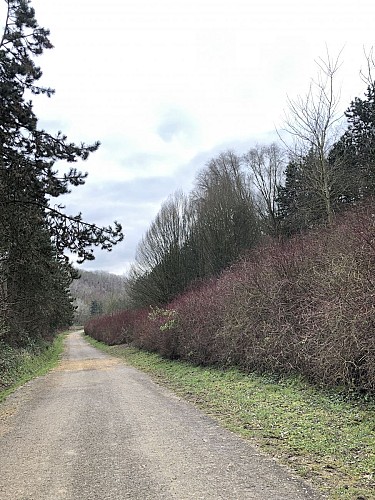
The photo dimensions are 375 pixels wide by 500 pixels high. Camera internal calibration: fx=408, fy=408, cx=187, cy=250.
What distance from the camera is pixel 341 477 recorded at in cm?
438

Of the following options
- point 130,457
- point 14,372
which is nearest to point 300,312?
point 130,457

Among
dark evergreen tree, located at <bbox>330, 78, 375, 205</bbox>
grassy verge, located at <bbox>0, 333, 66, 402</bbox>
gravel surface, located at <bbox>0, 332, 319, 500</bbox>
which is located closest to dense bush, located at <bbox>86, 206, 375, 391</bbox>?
gravel surface, located at <bbox>0, 332, 319, 500</bbox>

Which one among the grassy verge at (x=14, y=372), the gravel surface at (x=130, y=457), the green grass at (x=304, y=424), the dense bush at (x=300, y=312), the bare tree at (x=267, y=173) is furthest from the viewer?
the bare tree at (x=267, y=173)

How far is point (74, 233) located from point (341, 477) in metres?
9.25

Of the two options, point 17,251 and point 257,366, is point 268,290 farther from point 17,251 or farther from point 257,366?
point 17,251

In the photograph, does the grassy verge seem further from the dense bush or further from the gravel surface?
the dense bush

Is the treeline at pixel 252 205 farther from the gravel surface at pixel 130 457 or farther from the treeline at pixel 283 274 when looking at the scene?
the gravel surface at pixel 130 457

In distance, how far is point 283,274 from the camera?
456 inches

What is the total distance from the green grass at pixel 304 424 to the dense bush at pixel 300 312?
0.62 metres

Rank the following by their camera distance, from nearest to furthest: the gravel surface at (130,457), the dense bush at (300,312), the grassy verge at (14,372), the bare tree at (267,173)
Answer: the gravel surface at (130,457)
the dense bush at (300,312)
the grassy verge at (14,372)
the bare tree at (267,173)

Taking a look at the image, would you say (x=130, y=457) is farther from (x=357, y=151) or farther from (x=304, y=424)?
(x=357, y=151)

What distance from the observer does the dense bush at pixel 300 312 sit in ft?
25.2

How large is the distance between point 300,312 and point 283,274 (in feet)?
4.95

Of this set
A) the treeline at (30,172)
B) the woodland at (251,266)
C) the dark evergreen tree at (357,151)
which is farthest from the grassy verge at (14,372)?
the dark evergreen tree at (357,151)
